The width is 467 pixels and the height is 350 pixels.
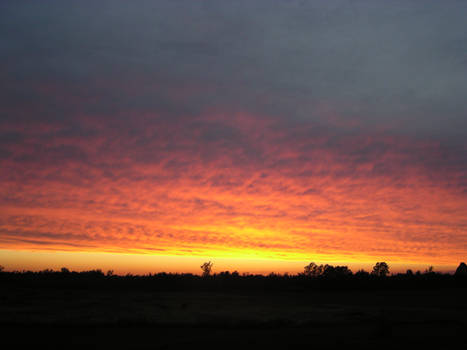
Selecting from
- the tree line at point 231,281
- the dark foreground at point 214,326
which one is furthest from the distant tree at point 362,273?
the dark foreground at point 214,326

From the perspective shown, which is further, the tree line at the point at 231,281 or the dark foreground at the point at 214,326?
the tree line at the point at 231,281

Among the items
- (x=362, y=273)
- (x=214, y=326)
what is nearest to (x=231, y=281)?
(x=362, y=273)

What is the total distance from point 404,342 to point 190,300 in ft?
37.0

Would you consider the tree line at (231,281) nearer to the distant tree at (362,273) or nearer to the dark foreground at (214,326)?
the distant tree at (362,273)

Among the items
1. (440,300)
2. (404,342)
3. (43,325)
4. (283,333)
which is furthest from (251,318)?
(440,300)

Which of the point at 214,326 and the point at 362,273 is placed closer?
the point at 214,326

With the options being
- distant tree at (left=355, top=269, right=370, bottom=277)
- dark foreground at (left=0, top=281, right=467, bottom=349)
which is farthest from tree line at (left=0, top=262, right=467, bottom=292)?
dark foreground at (left=0, top=281, right=467, bottom=349)

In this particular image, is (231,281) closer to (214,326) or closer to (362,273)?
(362,273)

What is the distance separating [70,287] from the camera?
2678cm

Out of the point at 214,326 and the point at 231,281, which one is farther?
the point at 231,281

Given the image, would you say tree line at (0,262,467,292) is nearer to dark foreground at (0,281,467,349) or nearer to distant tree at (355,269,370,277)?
distant tree at (355,269,370,277)

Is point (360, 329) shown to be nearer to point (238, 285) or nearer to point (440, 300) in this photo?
point (440, 300)

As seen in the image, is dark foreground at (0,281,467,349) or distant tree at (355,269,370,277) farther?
distant tree at (355,269,370,277)

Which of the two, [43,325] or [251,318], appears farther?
[251,318]
